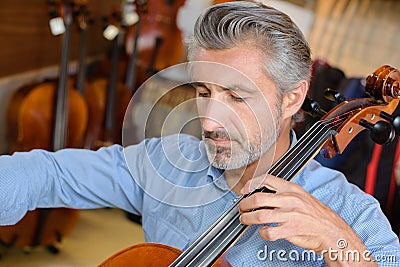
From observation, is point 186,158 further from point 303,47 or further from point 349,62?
point 349,62

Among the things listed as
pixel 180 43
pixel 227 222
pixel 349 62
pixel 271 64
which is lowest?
pixel 349 62

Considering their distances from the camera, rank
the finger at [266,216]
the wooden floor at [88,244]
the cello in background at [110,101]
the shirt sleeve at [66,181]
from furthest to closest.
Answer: the cello in background at [110,101] < the wooden floor at [88,244] < the shirt sleeve at [66,181] < the finger at [266,216]

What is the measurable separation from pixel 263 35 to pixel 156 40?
5.84 feet

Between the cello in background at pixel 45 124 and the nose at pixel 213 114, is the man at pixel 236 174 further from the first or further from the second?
the cello in background at pixel 45 124

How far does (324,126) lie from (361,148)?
2.10 ft

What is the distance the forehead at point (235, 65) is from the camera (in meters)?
1.06

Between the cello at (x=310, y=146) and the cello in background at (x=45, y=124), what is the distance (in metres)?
1.24

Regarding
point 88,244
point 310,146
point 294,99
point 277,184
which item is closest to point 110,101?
point 88,244

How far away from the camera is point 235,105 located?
3.43 feet

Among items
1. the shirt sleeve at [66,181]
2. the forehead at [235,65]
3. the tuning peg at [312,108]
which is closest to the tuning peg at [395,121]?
the tuning peg at [312,108]

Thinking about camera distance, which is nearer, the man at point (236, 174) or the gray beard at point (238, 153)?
the man at point (236, 174)

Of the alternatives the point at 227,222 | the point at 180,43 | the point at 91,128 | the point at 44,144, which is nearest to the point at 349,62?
the point at 180,43

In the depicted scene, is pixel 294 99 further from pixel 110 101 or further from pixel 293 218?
pixel 110 101

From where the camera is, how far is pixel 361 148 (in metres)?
1.71
